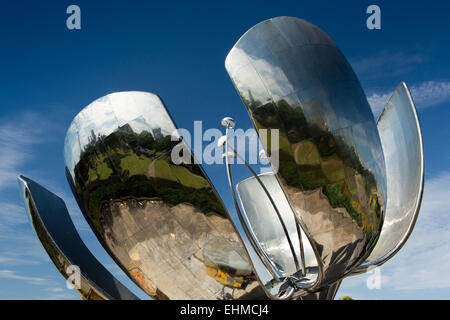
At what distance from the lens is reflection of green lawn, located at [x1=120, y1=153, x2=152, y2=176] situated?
22.0 feet

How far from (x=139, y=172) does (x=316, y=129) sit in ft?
9.83

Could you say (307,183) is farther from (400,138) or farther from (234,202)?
(400,138)

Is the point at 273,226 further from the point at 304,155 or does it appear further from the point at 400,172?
→ the point at 304,155

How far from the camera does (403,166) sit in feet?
27.9

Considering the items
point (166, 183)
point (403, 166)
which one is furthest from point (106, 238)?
point (403, 166)

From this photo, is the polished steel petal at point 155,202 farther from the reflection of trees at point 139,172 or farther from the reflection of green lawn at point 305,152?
the reflection of green lawn at point 305,152

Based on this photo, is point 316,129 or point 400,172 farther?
point 400,172

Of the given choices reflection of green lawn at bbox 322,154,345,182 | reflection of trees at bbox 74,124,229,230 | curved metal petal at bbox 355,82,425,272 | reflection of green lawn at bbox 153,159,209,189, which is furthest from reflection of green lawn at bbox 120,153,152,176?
curved metal petal at bbox 355,82,425,272

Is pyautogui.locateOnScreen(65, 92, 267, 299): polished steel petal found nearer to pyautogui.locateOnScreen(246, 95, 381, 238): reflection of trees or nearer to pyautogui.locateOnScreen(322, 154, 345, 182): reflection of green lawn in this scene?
pyautogui.locateOnScreen(246, 95, 381, 238): reflection of trees

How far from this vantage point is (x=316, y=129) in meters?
5.77

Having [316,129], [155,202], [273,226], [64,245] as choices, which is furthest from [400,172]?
[64,245]

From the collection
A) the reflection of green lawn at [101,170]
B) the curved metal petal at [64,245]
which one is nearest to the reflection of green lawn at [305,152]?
the reflection of green lawn at [101,170]

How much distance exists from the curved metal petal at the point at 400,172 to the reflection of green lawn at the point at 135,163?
14.5 feet
